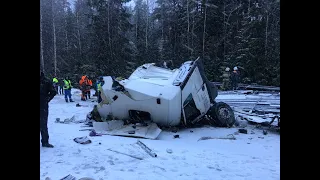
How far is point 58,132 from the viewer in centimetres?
774

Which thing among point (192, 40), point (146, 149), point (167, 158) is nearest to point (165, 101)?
point (146, 149)

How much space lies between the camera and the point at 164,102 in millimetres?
7703

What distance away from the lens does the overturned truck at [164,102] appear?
7.84m

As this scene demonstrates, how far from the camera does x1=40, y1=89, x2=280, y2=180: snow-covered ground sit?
4.89 meters

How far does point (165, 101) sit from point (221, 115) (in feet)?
7.28

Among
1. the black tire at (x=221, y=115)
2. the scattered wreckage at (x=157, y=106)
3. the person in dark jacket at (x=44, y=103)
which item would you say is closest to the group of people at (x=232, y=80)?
the scattered wreckage at (x=157, y=106)

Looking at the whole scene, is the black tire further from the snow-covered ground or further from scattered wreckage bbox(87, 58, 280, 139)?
the snow-covered ground

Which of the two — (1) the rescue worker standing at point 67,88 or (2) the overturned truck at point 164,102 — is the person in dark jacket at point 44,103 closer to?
(2) the overturned truck at point 164,102

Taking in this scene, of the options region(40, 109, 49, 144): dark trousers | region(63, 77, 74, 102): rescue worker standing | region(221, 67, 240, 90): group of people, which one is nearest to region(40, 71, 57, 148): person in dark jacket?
region(40, 109, 49, 144): dark trousers

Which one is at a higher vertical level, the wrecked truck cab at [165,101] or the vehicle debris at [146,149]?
the wrecked truck cab at [165,101]

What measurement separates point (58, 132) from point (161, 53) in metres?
22.0

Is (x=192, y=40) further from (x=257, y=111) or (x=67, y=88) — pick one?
(x=257, y=111)
